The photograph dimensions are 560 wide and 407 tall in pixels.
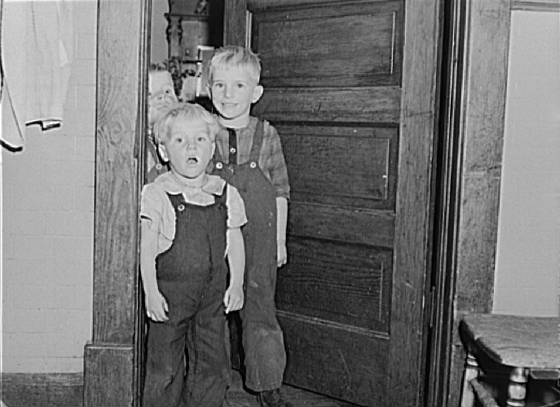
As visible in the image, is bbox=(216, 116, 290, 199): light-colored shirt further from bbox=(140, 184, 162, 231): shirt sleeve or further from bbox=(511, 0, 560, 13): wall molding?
bbox=(511, 0, 560, 13): wall molding

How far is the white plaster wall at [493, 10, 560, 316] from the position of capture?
258 centimetres

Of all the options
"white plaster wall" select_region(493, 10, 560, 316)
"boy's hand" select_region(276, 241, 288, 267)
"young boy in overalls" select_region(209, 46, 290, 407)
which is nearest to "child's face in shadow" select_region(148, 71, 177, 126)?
"young boy in overalls" select_region(209, 46, 290, 407)

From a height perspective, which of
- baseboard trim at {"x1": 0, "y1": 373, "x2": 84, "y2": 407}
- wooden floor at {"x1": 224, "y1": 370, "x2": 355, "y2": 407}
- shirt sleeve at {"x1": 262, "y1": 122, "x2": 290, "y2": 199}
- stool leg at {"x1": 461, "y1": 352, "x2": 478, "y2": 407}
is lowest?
wooden floor at {"x1": 224, "y1": 370, "x2": 355, "y2": 407}

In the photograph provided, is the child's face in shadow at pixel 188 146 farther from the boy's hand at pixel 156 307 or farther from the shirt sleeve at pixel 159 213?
the boy's hand at pixel 156 307

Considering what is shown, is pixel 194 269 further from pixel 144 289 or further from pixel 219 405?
pixel 219 405

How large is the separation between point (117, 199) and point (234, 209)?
43 cm

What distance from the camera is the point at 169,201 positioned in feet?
9.09

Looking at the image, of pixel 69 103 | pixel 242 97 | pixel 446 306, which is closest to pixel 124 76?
pixel 69 103

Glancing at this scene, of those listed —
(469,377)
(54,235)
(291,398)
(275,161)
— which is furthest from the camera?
(291,398)

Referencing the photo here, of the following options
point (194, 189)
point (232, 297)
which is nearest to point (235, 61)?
point (194, 189)

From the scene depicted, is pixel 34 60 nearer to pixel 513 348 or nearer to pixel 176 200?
pixel 176 200

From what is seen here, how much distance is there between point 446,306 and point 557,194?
0.49 metres

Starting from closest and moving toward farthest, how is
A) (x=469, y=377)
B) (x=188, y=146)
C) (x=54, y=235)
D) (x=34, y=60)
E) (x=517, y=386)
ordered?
(x=517, y=386) → (x=34, y=60) → (x=469, y=377) → (x=54, y=235) → (x=188, y=146)

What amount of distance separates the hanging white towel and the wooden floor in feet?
4.36
